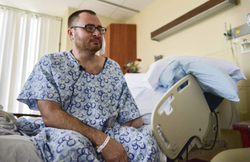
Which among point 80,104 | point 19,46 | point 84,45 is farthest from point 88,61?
point 19,46

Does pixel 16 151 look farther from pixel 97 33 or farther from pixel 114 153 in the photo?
pixel 97 33

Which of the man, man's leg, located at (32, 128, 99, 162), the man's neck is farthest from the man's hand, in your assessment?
the man's neck

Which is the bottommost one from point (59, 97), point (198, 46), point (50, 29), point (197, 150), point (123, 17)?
point (197, 150)

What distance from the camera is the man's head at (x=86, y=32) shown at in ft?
4.05

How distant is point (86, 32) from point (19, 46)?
3005mm

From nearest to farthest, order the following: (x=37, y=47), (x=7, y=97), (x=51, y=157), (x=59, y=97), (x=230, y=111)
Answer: (x=51, y=157) < (x=59, y=97) < (x=230, y=111) < (x=7, y=97) < (x=37, y=47)

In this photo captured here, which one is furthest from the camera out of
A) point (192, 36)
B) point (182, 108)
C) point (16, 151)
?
point (192, 36)

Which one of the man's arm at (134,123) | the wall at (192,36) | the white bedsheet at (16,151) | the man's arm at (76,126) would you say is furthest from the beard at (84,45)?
the wall at (192,36)

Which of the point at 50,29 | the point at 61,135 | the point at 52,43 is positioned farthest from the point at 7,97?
the point at 61,135

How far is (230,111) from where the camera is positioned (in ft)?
5.85

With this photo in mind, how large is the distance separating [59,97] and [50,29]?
336 cm

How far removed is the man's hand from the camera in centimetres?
88

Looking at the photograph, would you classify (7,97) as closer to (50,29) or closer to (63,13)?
(50,29)

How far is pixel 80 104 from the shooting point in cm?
107
